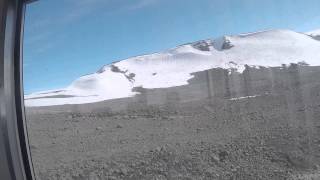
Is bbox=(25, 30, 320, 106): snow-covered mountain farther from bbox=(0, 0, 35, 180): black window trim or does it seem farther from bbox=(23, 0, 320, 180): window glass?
bbox=(0, 0, 35, 180): black window trim

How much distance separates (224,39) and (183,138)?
514 mm

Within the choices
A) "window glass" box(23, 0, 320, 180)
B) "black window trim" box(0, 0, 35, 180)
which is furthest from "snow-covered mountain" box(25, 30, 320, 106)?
"black window trim" box(0, 0, 35, 180)

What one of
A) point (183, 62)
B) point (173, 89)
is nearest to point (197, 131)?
point (173, 89)

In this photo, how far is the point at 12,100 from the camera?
2375 mm

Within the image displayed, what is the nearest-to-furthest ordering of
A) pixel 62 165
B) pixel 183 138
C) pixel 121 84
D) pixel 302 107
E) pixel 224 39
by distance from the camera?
pixel 302 107, pixel 224 39, pixel 183 138, pixel 121 84, pixel 62 165

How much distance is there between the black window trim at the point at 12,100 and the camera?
2.35 metres

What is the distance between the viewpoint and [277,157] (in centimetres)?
166

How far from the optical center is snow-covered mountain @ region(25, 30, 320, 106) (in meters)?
1.61

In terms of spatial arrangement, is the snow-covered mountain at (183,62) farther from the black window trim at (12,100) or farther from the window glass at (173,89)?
the black window trim at (12,100)

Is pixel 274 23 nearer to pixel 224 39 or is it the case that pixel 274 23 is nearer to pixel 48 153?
pixel 224 39

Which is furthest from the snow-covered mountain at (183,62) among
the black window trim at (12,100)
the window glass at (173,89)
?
the black window trim at (12,100)

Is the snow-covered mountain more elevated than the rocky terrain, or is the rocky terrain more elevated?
the snow-covered mountain

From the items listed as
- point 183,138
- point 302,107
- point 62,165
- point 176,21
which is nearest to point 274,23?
point 302,107

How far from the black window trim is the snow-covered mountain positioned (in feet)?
0.35
